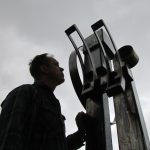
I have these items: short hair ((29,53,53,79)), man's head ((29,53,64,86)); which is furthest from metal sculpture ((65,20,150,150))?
short hair ((29,53,53,79))

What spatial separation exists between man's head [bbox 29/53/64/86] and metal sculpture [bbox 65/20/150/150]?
0.55 meters

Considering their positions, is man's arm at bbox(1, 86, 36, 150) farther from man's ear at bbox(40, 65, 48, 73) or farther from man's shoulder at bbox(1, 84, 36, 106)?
man's ear at bbox(40, 65, 48, 73)

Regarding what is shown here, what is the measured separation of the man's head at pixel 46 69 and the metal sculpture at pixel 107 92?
55 cm

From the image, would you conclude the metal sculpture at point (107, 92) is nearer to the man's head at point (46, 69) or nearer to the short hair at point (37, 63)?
the man's head at point (46, 69)

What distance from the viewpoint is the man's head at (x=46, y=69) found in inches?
123

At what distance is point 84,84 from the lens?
2.41 metres

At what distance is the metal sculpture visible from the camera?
2070mm

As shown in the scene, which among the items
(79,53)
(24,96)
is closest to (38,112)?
(24,96)

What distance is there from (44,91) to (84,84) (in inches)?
18.0

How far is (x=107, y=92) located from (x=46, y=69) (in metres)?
1.10

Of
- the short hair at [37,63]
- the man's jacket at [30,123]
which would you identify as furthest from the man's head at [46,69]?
the man's jacket at [30,123]

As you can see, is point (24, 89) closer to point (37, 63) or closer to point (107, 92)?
point (107, 92)

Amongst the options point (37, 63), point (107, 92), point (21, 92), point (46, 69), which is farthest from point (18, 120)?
point (37, 63)

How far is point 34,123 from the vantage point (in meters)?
2.32
